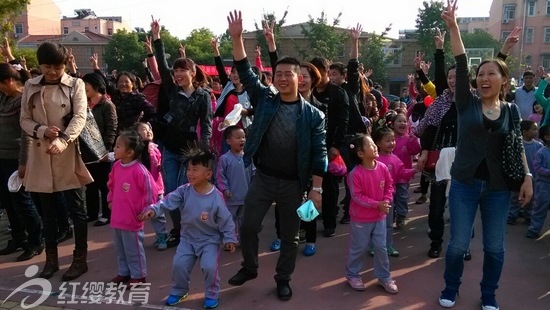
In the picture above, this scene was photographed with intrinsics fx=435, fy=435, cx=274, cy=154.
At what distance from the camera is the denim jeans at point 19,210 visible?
462cm

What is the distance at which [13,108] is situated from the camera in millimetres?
4555

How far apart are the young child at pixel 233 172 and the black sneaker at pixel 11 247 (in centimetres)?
232

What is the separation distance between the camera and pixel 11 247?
4766 mm

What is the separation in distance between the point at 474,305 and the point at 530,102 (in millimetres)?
6677

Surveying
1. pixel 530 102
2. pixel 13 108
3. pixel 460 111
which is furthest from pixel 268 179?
pixel 530 102

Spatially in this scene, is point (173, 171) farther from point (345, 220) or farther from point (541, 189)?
point (541, 189)

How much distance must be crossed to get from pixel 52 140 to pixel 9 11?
1420cm

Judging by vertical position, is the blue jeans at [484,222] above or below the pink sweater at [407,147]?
below

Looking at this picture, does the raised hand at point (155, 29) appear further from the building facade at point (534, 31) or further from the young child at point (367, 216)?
the building facade at point (534, 31)

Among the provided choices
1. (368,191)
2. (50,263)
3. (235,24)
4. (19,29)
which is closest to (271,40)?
(235,24)

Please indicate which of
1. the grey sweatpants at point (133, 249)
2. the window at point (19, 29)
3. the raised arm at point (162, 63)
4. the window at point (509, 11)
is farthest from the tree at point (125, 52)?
the window at point (509, 11)

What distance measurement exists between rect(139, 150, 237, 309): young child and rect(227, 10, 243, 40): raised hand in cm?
102

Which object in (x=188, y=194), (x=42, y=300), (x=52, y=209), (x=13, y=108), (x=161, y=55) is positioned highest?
(x=161, y=55)

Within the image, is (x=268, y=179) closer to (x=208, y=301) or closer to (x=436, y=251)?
(x=208, y=301)
